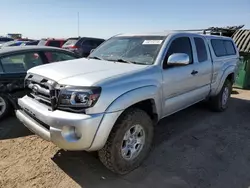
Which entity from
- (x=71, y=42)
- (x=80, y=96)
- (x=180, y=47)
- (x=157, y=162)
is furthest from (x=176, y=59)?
(x=71, y=42)

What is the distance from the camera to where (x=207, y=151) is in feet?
12.6

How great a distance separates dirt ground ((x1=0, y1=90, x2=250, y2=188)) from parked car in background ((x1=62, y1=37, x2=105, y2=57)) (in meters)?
9.13

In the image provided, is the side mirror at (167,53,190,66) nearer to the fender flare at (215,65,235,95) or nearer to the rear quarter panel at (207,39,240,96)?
the rear quarter panel at (207,39,240,96)

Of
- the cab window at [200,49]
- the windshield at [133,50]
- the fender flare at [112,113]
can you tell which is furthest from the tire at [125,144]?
the cab window at [200,49]

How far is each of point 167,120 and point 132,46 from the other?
197cm

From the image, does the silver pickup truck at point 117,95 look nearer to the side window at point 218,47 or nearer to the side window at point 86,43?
the side window at point 218,47

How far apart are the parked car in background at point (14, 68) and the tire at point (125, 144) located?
2771 millimetres

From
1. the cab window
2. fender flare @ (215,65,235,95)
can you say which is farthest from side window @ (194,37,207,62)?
fender flare @ (215,65,235,95)

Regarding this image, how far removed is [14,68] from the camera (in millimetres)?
5039

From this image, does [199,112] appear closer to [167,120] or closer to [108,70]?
[167,120]

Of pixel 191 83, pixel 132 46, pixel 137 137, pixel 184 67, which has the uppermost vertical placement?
pixel 132 46

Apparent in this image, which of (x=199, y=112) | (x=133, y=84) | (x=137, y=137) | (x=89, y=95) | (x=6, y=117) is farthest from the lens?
(x=199, y=112)

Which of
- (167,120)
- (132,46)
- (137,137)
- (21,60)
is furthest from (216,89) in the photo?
(21,60)

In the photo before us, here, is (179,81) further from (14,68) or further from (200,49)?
(14,68)
